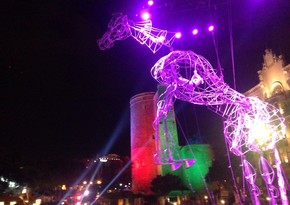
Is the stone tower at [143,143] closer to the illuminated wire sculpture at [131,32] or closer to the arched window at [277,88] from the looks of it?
the arched window at [277,88]

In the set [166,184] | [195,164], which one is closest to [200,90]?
[166,184]

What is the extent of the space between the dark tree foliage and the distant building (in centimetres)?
879

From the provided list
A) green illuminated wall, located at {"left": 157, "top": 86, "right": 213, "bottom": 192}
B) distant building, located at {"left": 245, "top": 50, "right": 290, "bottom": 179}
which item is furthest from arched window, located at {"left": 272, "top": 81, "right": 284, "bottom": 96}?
green illuminated wall, located at {"left": 157, "top": 86, "right": 213, "bottom": 192}

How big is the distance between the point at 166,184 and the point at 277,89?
12.4 m

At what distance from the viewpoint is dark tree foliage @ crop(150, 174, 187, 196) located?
24984mm

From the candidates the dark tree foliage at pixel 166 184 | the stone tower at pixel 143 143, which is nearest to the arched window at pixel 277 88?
the dark tree foliage at pixel 166 184

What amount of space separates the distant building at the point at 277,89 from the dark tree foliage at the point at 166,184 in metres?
8.79

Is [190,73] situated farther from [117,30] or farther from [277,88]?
[277,88]

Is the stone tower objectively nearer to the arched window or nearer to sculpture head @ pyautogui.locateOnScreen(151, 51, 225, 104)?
the arched window

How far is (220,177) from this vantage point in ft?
72.8

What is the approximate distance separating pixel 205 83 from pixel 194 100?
55cm

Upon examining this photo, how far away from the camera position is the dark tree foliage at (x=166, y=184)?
2498 cm

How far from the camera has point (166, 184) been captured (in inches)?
987

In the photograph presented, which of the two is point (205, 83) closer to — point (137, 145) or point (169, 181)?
point (169, 181)
